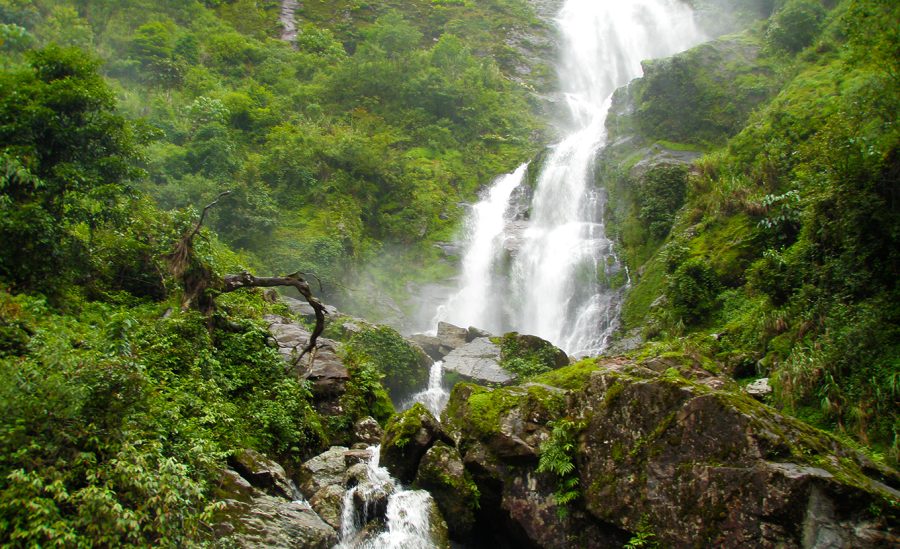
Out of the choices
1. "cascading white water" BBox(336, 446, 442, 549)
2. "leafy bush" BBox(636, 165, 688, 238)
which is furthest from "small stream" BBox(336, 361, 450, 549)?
"leafy bush" BBox(636, 165, 688, 238)

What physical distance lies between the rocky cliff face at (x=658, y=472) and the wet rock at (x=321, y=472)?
162 centimetres

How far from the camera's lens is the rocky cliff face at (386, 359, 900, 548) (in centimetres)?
612

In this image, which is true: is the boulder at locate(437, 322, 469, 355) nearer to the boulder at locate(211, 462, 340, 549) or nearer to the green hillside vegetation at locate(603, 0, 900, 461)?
the green hillside vegetation at locate(603, 0, 900, 461)

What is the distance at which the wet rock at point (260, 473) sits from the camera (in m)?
8.28

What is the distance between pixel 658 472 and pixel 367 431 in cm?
683

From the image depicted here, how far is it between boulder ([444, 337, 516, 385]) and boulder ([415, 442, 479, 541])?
687cm

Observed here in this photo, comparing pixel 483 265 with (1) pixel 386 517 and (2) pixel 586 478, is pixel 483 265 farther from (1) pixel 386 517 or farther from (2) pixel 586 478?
(2) pixel 586 478

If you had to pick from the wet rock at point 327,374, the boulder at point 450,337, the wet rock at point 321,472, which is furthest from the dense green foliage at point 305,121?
the wet rock at point 321,472

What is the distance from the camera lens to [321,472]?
32.2ft

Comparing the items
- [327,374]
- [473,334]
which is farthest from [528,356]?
[327,374]

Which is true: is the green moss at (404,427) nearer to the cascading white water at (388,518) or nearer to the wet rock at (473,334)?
the cascading white water at (388,518)

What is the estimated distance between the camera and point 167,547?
16.8ft

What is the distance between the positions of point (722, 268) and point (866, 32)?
6.87 m

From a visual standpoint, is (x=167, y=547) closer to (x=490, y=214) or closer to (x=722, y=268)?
(x=722, y=268)
